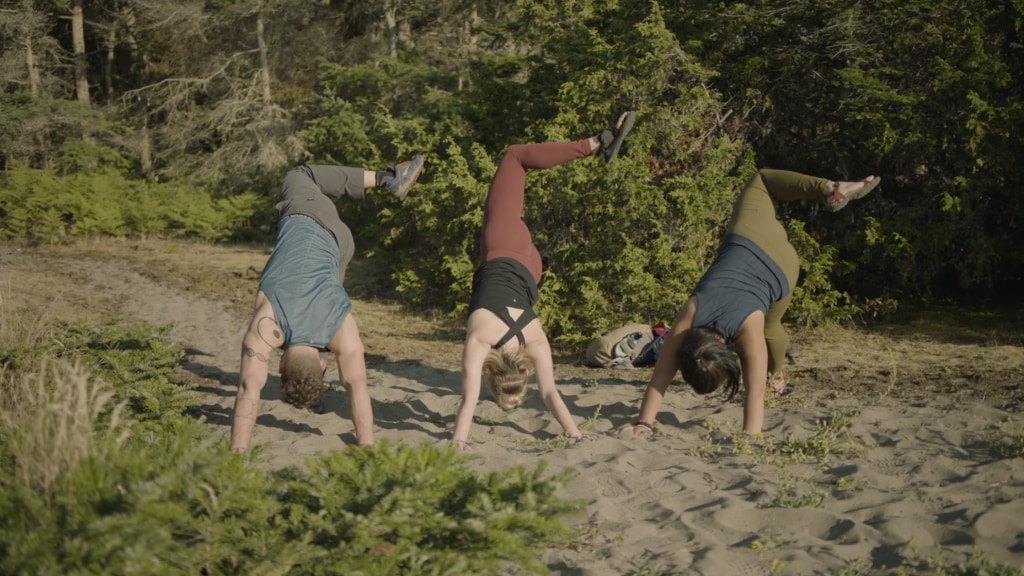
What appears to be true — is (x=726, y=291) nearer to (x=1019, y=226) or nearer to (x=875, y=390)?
(x=875, y=390)

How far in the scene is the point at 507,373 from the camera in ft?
18.8

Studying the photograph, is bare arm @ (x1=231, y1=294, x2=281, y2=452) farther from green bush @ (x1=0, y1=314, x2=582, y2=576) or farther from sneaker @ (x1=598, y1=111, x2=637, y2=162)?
sneaker @ (x1=598, y1=111, x2=637, y2=162)

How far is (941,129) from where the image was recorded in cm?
995

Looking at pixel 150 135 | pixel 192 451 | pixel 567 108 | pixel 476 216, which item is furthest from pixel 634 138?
pixel 150 135

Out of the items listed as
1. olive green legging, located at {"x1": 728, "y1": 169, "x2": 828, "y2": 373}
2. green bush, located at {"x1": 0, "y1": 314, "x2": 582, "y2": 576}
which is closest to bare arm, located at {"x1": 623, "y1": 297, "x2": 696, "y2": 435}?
olive green legging, located at {"x1": 728, "y1": 169, "x2": 828, "y2": 373}

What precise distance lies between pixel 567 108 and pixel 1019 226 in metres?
5.43

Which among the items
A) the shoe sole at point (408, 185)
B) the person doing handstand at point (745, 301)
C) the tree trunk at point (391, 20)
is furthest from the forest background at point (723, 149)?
the tree trunk at point (391, 20)

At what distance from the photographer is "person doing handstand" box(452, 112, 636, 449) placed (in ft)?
18.9

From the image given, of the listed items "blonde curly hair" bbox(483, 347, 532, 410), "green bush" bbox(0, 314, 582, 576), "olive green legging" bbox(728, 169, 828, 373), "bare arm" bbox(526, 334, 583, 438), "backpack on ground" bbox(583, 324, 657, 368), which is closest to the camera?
"green bush" bbox(0, 314, 582, 576)

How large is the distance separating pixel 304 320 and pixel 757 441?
3.03 metres

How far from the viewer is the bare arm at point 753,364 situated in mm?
5727

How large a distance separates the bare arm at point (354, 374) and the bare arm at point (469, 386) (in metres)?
0.59

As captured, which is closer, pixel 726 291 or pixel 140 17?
pixel 726 291

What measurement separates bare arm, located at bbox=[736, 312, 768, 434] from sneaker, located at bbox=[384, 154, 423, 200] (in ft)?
8.60
